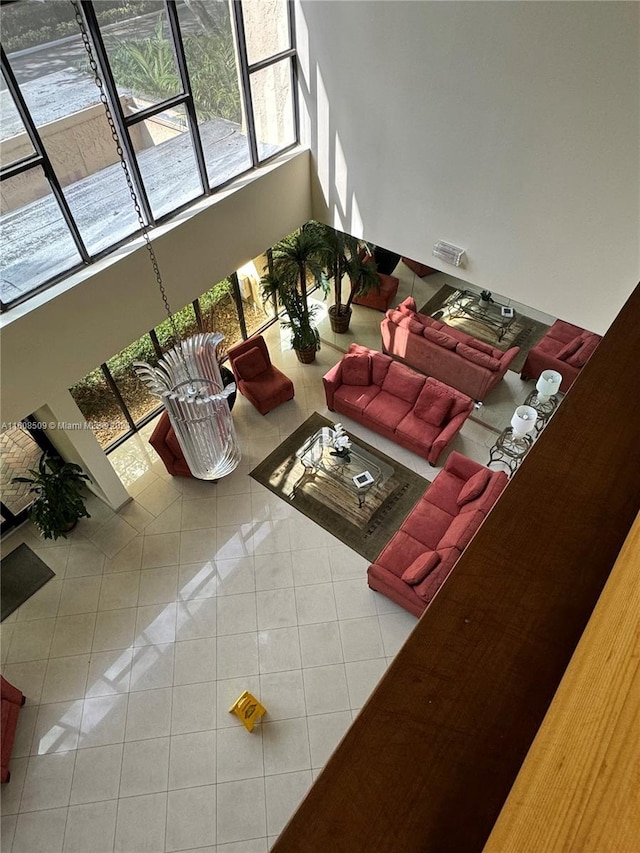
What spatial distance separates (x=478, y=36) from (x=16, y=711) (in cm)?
797

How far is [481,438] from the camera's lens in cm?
832

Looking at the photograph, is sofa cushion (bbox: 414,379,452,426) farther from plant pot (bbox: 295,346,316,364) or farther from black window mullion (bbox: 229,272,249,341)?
black window mullion (bbox: 229,272,249,341)

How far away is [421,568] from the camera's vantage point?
6.13 meters

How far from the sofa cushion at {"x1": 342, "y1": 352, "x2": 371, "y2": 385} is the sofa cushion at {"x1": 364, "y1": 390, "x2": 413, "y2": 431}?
369 mm

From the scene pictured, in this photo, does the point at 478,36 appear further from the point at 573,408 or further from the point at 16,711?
the point at 16,711

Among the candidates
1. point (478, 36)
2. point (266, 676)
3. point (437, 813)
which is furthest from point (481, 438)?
point (437, 813)

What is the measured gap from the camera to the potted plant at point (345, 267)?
27.8 feet

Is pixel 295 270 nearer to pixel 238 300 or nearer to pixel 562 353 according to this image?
pixel 238 300

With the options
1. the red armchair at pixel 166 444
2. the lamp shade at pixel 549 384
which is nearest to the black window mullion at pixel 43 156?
the red armchair at pixel 166 444

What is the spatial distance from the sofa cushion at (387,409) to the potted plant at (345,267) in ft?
6.32

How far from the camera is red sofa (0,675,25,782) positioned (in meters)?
5.54

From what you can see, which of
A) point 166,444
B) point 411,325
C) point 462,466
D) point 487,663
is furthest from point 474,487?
point 487,663

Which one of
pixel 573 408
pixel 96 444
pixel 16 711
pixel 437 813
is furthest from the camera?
pixel 96 444

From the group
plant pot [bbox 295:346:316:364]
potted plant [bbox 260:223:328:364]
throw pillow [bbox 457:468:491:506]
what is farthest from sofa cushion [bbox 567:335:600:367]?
potted plant [bbox 260:223:328:364]
